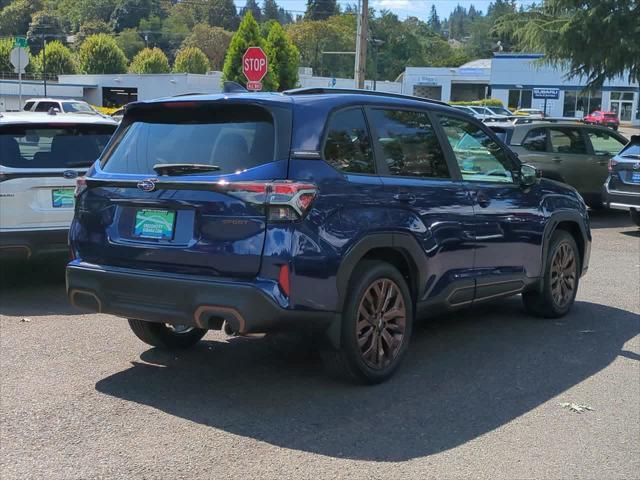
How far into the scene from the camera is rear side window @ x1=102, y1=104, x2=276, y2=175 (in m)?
4.95

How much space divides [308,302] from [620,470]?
1.97 metres

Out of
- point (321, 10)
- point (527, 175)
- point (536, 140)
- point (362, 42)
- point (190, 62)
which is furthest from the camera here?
point (321, 10)

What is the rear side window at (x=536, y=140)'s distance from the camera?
1505cm

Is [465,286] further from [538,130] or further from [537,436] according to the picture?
[538,130]

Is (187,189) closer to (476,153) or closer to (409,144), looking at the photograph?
(409,144)

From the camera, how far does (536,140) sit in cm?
1509

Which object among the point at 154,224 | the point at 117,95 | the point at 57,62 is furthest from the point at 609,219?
the point at 57,62

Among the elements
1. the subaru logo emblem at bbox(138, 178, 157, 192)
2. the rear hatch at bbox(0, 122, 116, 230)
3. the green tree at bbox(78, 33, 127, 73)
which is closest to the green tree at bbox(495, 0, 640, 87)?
the rear hatch at bbox(0, 122, 116, 230)

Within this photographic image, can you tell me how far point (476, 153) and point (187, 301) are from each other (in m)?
2.98

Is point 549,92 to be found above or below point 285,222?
above

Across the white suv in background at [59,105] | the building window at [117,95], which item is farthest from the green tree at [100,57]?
the white suv in background at [59,105]

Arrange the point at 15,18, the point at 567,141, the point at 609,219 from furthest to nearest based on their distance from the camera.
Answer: the point at 15,18 < the point at 609,219 < the point at 567,141

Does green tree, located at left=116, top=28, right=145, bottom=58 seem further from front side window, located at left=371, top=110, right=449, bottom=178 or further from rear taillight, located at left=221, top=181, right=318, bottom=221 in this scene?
rear taillight, located at left=221, top=181, right=318, bottom=221

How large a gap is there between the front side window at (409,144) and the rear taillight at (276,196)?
3.45ft
